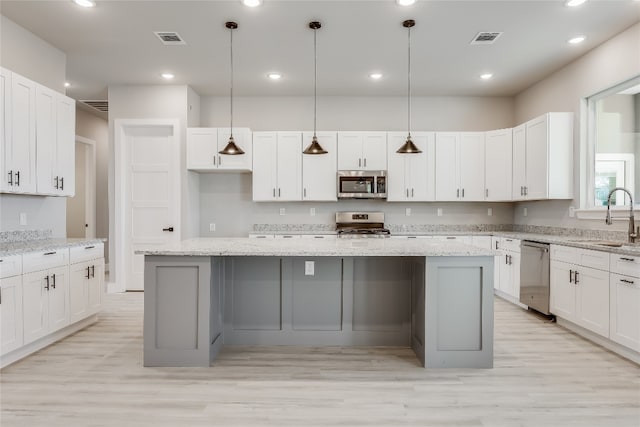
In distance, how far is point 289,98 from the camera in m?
6.05

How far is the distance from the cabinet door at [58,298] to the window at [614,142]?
565 cm

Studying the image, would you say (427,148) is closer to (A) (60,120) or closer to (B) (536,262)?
(B) (536,262)

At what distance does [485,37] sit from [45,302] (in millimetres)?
4955

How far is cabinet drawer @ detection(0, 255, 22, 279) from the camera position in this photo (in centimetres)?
283

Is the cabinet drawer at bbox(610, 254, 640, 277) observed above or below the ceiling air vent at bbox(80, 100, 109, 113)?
below

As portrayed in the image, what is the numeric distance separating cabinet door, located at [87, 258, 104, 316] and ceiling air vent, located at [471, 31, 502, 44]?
4666mm

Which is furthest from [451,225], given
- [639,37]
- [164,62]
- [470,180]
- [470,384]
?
[164,62]

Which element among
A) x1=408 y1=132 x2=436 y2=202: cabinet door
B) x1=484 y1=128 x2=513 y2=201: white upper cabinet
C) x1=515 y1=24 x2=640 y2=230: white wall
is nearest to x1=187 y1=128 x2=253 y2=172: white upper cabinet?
x1=408 y1=132 x2=436 y2=202: cabinet door

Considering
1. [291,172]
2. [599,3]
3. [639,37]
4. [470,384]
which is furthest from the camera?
[291,172]

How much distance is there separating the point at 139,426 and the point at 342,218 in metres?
4.22

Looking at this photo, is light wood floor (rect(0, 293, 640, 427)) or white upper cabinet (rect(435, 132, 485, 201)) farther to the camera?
white upper cabinet (rect(435, 132, 485, 201))

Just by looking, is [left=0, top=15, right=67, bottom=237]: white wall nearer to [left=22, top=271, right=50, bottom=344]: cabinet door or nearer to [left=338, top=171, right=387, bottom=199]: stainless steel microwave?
[left=22, top=271, right=50, bottom=344]: cabinet door

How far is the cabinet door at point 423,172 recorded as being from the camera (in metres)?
5.72

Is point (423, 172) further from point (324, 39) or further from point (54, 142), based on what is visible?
point (54, 142)
